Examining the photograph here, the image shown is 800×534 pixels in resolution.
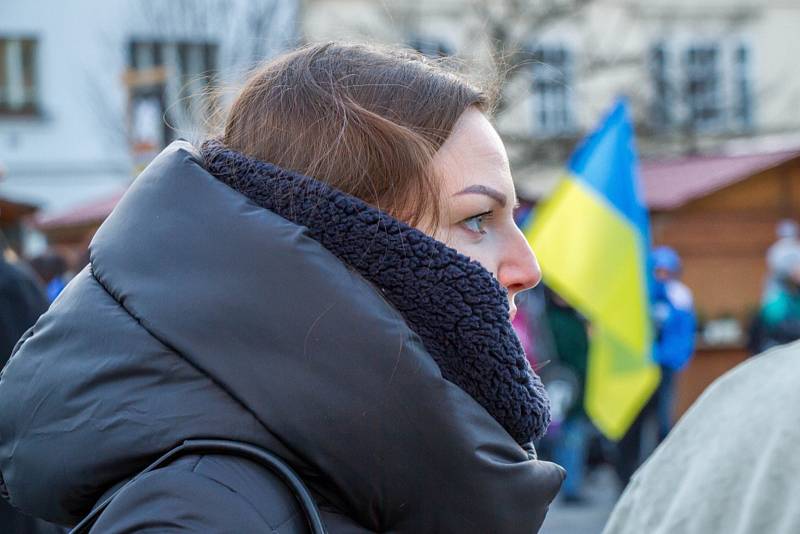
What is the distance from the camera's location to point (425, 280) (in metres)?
1.29

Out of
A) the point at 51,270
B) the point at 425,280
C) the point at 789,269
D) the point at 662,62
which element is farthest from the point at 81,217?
the point at 425,280

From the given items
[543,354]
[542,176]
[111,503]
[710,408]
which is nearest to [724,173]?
[543,354]

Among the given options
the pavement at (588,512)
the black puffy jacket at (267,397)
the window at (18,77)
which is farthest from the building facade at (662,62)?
the black puffy jacket at (267,397)

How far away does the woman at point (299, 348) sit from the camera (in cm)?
119

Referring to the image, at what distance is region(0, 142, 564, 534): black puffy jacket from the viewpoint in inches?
46.9

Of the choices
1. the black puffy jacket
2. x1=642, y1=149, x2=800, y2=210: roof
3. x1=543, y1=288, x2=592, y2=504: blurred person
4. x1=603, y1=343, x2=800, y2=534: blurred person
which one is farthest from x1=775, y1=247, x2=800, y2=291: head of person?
the black puffy jacket

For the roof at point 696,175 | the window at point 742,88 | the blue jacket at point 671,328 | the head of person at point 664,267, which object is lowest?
the window at point 742,88

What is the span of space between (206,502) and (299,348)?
19 centimetres

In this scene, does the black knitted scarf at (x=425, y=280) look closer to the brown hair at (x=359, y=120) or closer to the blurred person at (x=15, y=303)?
the brown hair at (x=359, y=120)

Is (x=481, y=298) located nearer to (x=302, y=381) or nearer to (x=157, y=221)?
(x=302, y=381)

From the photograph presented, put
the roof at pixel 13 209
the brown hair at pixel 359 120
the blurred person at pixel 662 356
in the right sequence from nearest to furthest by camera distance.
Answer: the brown hair at pixel 359 120, the blurred person at pixel 662 356, the roof at pixel 13 209

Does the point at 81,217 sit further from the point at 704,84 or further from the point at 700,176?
the point at 704,84

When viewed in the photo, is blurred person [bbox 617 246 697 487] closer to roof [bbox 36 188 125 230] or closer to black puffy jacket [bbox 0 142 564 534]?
roof [bbox 36 188 125 230]

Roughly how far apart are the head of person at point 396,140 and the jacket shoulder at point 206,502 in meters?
0.36
